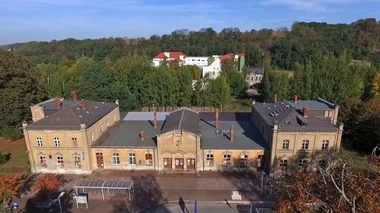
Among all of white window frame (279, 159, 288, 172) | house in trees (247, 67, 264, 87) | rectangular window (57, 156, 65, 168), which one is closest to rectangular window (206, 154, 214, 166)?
white window frame (279, 159, 288, 172)

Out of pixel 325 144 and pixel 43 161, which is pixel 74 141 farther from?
pixel 325 144

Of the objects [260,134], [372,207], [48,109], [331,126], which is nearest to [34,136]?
[48,109]

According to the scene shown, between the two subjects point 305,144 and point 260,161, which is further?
point 260,161

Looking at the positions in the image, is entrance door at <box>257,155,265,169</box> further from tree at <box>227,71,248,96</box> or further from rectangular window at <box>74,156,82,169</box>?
tree at <box>227,71,248,96</box>

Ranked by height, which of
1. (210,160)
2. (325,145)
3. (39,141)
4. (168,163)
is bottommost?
(168,163)

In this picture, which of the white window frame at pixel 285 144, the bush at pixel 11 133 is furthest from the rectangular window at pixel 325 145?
the bush at pixel 11 133

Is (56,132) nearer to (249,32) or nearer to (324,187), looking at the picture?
(324,187)

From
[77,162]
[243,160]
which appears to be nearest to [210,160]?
[243,160]
